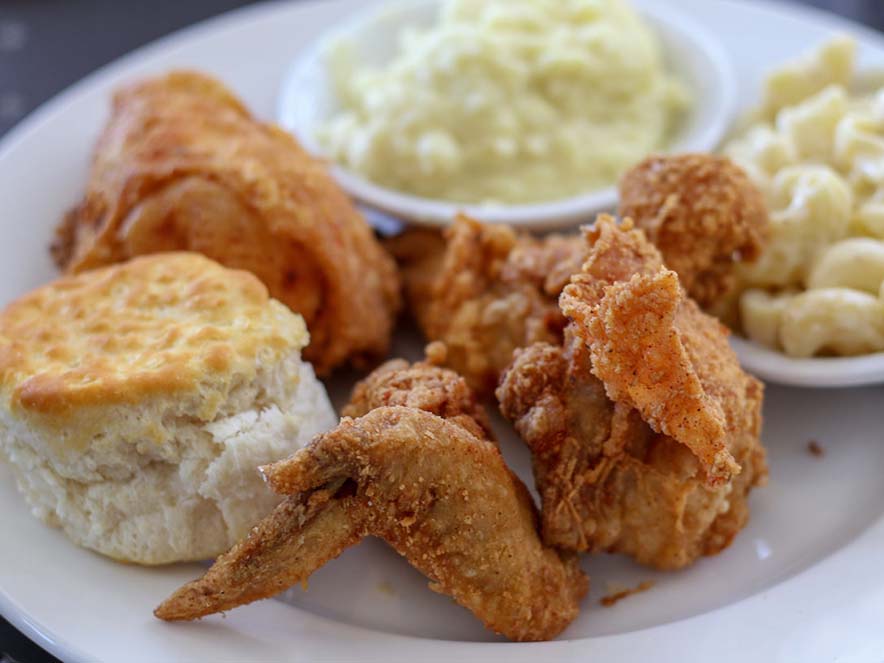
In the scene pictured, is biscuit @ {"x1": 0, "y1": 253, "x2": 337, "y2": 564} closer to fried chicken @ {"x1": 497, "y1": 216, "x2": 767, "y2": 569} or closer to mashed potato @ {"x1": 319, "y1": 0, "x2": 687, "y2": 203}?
fried chicken @ {"x1": 497, "y1": 216, "x2": 767, "y2": 569}

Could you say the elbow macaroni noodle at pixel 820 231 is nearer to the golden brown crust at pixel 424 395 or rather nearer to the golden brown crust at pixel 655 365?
the golden brown crust at pixel 655 365

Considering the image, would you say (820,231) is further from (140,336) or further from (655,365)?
(140,336)

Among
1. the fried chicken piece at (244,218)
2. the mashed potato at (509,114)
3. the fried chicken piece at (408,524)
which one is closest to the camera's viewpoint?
the fried chicken piece at (408,524)

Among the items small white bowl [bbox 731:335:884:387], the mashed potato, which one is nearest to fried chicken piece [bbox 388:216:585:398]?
the mashed potato

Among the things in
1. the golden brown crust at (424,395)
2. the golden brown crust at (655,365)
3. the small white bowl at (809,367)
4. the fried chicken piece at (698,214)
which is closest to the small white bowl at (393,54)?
the fried chicken piece at (698,214)

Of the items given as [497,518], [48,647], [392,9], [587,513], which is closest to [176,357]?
[48,647]

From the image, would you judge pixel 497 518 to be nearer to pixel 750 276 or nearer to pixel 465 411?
pixel 465 411
